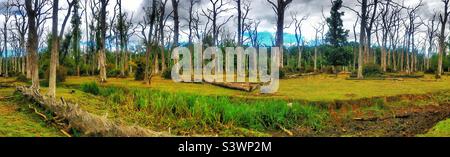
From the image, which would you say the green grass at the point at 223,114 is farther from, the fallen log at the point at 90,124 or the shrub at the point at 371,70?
the shrub at the point at 371,70

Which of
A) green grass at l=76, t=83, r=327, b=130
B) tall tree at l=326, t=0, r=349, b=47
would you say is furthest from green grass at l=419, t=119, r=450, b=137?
tall tree at l=326, t=0, r=349, b=47

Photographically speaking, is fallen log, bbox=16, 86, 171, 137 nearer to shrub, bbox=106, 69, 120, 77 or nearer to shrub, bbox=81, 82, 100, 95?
shrub, bbox=81, 82, 100, 95

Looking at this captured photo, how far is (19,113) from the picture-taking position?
13000mm

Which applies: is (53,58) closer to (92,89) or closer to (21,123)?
(92,89)

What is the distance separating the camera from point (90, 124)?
9.45m

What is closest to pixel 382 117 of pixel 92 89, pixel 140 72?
pixel 92 89

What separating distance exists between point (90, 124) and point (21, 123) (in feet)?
9.05

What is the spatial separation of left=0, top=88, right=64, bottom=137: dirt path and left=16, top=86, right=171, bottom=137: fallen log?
1.34 feet

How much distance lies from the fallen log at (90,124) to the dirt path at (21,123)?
16.1 inches

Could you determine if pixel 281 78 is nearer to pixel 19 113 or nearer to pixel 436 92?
pixel 436 92

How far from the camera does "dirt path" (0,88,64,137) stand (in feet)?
31.7

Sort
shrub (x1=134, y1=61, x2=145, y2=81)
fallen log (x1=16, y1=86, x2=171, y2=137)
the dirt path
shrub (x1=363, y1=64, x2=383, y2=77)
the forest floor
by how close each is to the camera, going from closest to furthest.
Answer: fallen log (x1=16, y1=86, x2=171, y2=137)
the dirt path
the forest floor
shrub (x1=134, y1=61, x2=145, y2=81)
shrub (x1=363, y1=64, x2=383, y2=77)
